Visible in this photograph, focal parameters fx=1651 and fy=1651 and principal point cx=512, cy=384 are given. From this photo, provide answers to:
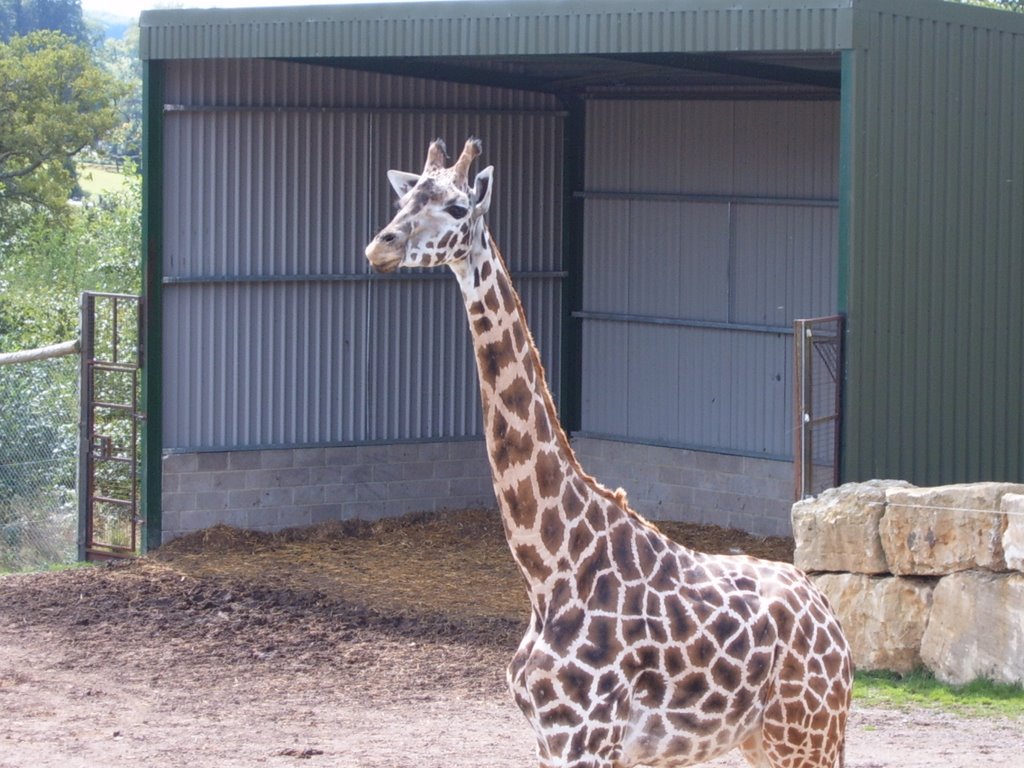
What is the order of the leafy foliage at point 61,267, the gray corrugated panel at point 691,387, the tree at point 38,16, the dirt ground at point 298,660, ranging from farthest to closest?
the tree at point 38,16 < the leafy foliage at point 61,267 < the gray corrugated panel at point 691,387 < the dirt ground at point 298,660

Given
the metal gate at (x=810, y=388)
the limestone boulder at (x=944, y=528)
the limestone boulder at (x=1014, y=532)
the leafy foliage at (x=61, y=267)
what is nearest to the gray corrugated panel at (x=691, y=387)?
the metal gate at (x=810, y=388)

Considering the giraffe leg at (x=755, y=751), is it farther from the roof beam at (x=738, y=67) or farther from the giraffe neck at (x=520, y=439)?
the roof beam at (x=738, y=67)

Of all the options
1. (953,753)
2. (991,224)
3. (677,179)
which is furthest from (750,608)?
(677,179)

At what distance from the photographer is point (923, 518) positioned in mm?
9188

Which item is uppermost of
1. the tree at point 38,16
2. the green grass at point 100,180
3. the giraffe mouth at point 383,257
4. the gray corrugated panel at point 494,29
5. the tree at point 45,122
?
the tree at point 38,16

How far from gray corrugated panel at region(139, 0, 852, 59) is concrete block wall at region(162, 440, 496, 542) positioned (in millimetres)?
3368

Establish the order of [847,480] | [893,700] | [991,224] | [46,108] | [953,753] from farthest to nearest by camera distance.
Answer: [46,108] < [991,224] < [847,480] < [893,700] < [953,753]

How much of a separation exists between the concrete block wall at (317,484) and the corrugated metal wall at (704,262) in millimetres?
1446

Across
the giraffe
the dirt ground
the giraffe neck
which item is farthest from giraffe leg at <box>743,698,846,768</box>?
the dirt ground

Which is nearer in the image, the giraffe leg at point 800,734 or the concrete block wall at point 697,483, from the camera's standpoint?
the giraffe leg at point 800,734

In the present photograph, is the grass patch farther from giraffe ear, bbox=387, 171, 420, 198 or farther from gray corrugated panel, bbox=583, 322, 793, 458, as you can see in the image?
giraffe ear, bbox=387, 171, 420, 198

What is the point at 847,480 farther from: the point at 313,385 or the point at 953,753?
the point at 313,385

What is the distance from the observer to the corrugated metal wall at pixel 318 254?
13.3 m

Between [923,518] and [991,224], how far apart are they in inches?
108
